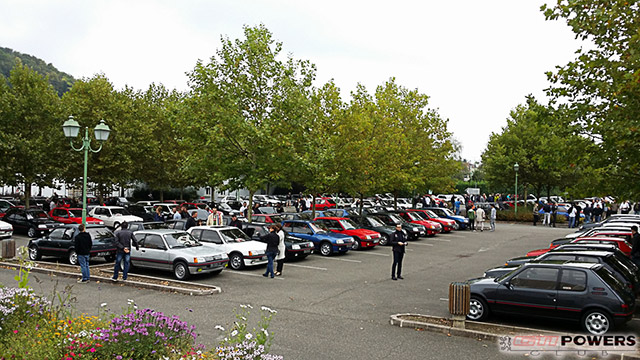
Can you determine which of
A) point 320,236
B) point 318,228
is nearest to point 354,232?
point 318,228

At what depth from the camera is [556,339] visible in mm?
9000

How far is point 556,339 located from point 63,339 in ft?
26.6

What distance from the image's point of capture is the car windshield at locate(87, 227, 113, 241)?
17625mm

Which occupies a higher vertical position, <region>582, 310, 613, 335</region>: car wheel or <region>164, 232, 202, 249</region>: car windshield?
<region>164, 232, 202, 249</region>: car windshield

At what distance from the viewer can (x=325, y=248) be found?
2058 cm

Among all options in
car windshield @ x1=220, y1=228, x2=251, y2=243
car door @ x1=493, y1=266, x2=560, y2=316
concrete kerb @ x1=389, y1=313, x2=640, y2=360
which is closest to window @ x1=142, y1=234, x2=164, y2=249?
car windshield @ x1=220, y1=228, x2=251, y2=243

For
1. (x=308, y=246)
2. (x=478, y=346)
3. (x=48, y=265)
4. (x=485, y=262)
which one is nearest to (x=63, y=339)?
(x=478, y=346)

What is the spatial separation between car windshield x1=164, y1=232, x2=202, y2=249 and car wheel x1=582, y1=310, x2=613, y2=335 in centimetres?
1136

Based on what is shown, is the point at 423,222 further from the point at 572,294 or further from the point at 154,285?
the point at 572,294

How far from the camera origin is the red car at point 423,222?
2855cm

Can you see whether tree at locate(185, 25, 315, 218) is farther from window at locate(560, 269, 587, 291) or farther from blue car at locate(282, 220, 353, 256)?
window at locate(560, 269, 587, 291)

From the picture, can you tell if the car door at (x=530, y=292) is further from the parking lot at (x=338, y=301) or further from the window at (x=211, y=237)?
the window at (x=211, y=237)

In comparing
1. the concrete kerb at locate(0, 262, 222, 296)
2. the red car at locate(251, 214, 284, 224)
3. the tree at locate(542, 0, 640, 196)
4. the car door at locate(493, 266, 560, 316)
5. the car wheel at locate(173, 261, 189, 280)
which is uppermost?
the tree at locate(542, 0, 640, 196)

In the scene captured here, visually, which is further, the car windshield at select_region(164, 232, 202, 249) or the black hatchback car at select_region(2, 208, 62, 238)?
the black hatchback car at select_region(2, 208, 62, 238)
